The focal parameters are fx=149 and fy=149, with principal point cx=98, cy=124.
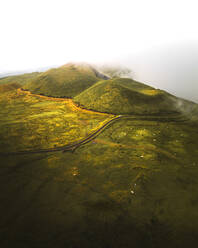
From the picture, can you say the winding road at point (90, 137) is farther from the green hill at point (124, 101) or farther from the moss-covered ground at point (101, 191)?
the green hill at point (124, 101)

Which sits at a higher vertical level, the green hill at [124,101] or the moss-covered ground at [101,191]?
the green hill at [124,101]

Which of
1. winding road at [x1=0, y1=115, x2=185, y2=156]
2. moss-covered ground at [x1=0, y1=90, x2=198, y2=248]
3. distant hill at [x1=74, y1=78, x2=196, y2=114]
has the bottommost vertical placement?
moss-covered ground at [x1=0, y1=90, x2=198, y2=248]

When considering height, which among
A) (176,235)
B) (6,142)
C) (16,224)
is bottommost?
(176,235)

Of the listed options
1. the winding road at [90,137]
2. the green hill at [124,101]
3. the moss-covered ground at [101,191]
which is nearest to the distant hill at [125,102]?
the green hill at [124,101]

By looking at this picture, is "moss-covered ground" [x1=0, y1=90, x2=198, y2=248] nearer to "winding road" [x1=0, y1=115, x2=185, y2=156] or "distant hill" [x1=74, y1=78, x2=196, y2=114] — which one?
"winding road" [x1=0, y1=115, x2=185, y2=156]

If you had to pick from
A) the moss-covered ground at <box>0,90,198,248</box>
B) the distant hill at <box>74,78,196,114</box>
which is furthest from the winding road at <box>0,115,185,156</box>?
the distant hill at <box>74,78,196,114</box>

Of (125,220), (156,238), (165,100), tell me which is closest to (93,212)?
(125,220)

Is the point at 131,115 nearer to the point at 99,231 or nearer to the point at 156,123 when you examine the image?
the point at 156,123

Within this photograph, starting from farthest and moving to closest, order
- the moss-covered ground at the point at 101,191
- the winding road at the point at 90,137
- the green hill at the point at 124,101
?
the green hill at the point at 124,101, the winding road at the point at 90,137, the moss-covered ground at the point at 101,191
